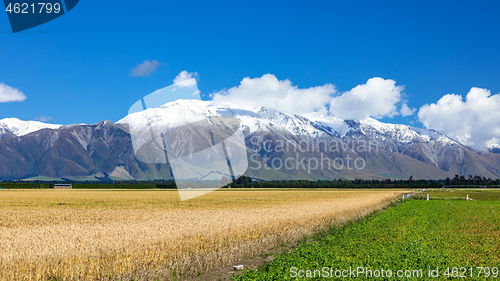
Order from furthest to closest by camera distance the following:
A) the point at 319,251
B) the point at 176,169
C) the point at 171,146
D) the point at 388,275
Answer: the point at 176,169
the point at 171,146
the point at 319,251
the point at 388,275

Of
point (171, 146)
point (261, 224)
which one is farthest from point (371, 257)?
point (171, 146)

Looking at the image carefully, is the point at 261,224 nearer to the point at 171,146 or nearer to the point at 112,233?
the point at 112,233

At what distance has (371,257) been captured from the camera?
647 inches

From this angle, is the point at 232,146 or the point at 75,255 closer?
the point at 75,255

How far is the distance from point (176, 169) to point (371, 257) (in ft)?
92.8

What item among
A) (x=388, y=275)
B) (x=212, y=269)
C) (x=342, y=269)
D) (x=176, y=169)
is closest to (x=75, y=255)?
(x=212, y=269)

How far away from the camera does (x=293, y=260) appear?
53.6ft

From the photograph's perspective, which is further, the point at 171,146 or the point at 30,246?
the point at 171,146

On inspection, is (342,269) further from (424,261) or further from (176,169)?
(176,169)

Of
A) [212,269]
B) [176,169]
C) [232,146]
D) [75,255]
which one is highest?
[232,146]

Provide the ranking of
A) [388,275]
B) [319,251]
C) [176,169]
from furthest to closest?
[176,169]
[319,251]
[388,275]

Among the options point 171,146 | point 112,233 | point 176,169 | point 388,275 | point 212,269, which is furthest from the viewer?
point 176,169

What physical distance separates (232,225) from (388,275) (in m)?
12.4

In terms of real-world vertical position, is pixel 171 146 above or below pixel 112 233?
above
